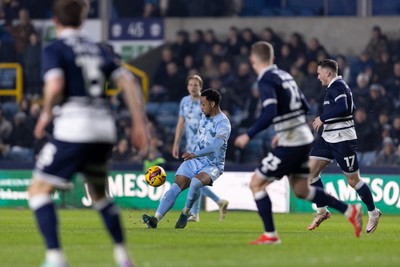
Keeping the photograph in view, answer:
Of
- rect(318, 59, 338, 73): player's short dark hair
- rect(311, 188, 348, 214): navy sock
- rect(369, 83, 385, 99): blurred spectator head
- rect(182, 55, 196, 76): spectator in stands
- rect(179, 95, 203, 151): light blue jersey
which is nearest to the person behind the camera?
rect(311, 188, 348, 214): navy sock

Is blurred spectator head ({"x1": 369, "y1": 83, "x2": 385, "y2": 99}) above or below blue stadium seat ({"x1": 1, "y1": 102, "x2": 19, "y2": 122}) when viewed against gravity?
above

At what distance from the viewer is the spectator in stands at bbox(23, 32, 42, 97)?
105 ft

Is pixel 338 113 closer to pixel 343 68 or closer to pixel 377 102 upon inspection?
pixel 377 102

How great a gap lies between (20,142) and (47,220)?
19887 millimetres

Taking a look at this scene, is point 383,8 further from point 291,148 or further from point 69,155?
point 69,155

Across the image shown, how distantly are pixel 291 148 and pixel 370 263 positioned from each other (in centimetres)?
233

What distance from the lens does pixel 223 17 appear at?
104 ft

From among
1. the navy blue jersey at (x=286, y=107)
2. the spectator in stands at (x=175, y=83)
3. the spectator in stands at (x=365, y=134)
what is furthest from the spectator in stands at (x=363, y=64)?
the navy blue jersey at (x=286, y=107)

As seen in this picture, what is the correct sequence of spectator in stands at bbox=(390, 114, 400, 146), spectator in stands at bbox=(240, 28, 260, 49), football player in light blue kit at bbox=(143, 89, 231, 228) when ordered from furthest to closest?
spectator in stands at bbox=(240, 28, 260, 49) → spectator in stands at bbox=(390, 114, 400, 146) → football player in light blue kit at bbox=(143, 89, 231, 228)

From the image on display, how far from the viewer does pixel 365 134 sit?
1028 inches

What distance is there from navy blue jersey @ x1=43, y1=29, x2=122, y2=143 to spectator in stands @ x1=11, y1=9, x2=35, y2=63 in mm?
22182

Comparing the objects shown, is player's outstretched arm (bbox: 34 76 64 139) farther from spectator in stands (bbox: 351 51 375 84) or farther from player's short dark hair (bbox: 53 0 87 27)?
spectator in stands (bbox: 351 51 375 84)

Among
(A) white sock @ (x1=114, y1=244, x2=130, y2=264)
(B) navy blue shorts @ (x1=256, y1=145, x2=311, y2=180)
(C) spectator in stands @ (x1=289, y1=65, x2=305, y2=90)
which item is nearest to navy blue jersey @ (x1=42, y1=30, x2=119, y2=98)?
(A) white sock @ (x1=114, y1=244, x2=130, y2=264)

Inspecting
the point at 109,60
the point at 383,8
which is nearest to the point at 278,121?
the point at 109,60
